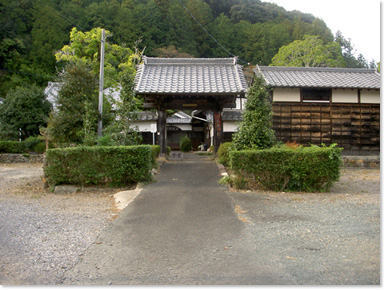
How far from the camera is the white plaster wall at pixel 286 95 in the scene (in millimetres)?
14656

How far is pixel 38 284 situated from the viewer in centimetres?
309

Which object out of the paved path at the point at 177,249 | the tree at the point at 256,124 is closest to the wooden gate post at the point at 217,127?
the tree at the point at 256,124

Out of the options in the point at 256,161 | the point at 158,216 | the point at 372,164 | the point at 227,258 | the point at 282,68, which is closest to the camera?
the point at 227,258

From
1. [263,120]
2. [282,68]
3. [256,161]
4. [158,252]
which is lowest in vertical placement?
[158,252]

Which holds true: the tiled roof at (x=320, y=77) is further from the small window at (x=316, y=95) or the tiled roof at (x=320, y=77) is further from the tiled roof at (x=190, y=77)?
the tiled roof at (x=190, y=77)

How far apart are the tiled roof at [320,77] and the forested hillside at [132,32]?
751 inches

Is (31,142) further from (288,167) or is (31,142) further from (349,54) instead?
(349,54)

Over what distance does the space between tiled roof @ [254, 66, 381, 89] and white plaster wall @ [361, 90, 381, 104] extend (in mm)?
444

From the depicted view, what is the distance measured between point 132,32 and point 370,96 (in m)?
26.9

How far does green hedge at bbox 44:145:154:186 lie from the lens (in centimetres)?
838

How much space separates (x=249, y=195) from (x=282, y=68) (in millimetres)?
11114

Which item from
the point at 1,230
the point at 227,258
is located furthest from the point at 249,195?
the point at 1,230

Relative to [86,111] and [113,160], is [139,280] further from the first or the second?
[86,111]

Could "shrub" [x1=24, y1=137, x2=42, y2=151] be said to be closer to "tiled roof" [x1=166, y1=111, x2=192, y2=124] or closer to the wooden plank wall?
"tiled roof" [x1=166, y1=111, x2=192, y2=124]
